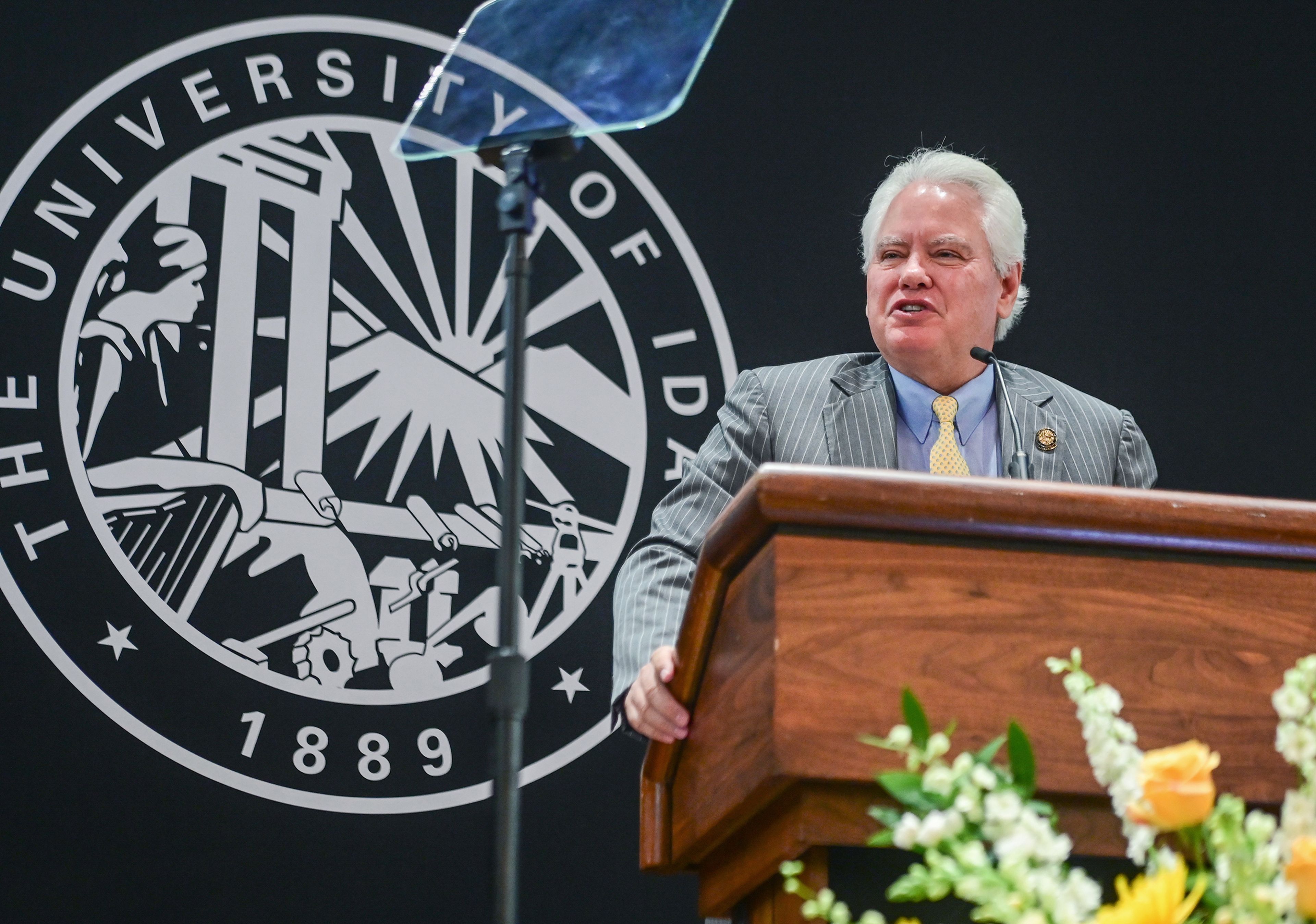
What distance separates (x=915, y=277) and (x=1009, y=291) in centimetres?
26

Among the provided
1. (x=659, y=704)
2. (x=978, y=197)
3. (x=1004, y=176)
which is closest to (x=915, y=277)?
(x=978, y=197)

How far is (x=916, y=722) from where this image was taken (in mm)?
855

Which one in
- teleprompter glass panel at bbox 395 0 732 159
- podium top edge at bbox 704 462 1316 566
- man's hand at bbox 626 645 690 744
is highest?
teleprompter glass panel at bbox 395 0 732 159

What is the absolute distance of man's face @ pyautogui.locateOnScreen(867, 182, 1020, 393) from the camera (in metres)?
2.35

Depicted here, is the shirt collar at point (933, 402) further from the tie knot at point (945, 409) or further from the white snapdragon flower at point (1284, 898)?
the white snapdragon flower at point (1284, 898)

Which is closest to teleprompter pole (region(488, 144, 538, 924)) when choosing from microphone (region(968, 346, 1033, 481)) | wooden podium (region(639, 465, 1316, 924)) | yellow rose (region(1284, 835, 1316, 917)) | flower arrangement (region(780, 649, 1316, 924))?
wooden podium (region(639, 465, 1316, 924))

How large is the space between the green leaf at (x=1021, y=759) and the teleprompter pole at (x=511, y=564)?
488 mm

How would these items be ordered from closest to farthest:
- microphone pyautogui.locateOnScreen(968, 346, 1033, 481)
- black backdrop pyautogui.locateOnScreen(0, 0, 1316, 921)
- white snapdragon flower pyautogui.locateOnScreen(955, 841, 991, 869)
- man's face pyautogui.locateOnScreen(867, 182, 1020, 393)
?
white snapdragon flower pyautogui.locateOnScreen(955, 841, 991, 869), microphone pyautogui.locateOnScreen(968, 346, 1033, 481), man's face pyautogui.locateOnScreen(867, 182, 1020, 393), black backdrop pyautogui.locateOnScreen(0, 0, 1316, 921)

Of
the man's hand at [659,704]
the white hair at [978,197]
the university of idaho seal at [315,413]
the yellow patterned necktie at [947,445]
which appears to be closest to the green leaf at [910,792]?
the man's hand at [659,704]

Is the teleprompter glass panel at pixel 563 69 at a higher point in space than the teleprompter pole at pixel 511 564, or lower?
higher

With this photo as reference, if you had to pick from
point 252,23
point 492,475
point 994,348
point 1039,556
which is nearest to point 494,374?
point 492,475

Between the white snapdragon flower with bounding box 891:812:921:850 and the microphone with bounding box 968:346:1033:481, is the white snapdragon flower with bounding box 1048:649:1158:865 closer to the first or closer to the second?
the white snapdragon flower with bounding box 891:812:921:850

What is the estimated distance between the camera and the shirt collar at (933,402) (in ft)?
7.45

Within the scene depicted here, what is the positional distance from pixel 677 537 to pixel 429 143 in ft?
2.18
